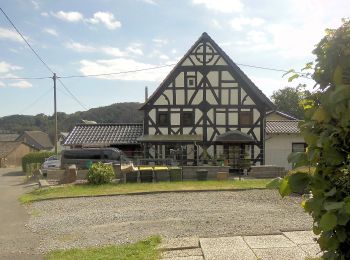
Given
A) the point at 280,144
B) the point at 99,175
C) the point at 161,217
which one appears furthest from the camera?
the point at 280,144

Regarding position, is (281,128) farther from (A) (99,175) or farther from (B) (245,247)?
(B) (245,247)

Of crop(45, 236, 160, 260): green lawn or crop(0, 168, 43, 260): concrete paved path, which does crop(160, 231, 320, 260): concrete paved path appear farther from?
crop(0, 168, 43, 260): concrete paved path

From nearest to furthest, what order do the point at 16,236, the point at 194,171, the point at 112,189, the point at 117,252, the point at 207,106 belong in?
the point at 117,252, the point at 16,236, the point at 112,189, the point at 194,171, the point at 207,106

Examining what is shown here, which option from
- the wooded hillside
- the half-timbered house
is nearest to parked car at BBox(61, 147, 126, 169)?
the half-timbered house

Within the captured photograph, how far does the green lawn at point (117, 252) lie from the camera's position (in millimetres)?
7529

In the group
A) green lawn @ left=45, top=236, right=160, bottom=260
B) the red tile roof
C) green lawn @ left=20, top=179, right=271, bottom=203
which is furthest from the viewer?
the red tile roof

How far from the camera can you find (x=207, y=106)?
29375 millimetres

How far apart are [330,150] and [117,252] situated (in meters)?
6.09

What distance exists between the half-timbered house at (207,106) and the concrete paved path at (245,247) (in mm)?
20594

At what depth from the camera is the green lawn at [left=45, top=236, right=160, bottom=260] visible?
296 inches

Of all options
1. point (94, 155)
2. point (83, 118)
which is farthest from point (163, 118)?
point (83, 118)

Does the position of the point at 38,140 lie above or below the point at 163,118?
below

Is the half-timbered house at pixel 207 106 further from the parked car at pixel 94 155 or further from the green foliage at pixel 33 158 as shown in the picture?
the green foliage at pixel 33 158

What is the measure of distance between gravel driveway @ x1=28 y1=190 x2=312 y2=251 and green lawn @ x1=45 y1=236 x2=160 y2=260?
580mm
